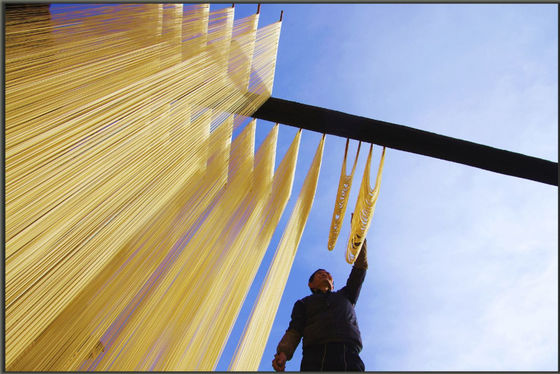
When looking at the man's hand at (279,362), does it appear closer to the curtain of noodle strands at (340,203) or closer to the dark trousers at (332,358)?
the dark trousers at (332,358)

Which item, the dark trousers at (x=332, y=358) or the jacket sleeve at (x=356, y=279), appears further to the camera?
the jacket sleeve at (x=356, y=279)

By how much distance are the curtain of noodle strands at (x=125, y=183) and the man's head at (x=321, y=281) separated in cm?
33

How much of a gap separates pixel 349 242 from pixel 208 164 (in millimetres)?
879

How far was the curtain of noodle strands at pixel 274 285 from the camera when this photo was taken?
1563 mm

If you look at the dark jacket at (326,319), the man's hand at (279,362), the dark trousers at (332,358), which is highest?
the dark jacket at (326,319)

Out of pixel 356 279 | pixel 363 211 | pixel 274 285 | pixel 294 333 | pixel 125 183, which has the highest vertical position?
pixel 363 211

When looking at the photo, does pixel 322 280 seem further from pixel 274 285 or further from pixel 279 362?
pixel 279 362

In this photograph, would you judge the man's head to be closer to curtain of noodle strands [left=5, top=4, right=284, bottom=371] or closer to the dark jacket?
the dark jacket

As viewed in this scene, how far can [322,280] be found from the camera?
6.01 feet

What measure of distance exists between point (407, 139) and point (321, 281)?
1004mm

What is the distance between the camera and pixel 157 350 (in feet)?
4.86

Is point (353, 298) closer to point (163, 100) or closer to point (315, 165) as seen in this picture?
point (315, 165)

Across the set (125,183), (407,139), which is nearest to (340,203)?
(407,139)

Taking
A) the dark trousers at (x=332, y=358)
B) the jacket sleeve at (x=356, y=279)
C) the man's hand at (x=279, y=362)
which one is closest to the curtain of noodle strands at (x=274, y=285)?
the man's hand at (x=279, y=362)
